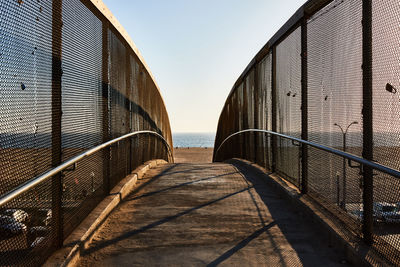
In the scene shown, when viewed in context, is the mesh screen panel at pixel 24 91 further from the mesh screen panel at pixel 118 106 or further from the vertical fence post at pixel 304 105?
the vertical fence post at pixel 304 105

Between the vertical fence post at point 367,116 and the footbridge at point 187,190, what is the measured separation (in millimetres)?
11

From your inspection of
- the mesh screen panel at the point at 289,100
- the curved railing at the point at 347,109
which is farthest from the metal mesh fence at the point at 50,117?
the mesh screen panel at the point at 289,100

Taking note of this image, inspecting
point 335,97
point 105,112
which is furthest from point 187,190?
point 335,97

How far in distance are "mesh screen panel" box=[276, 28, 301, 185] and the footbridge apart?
0.17 ft

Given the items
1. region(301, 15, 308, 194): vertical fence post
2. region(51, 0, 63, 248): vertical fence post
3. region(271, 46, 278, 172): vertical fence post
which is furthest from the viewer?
region(271, 46, 278, 172): vertical fence post

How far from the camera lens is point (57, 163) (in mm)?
2725

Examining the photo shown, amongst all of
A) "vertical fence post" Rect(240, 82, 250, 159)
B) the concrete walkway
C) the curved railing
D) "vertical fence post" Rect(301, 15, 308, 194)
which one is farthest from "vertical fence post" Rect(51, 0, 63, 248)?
"vertical fence post" Rect(240, 82, 250, 159)

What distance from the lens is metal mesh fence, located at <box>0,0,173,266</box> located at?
1.97 m

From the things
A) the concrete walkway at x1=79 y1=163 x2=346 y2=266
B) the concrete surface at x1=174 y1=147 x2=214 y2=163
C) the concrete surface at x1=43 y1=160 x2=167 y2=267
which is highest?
the concrete surface at x1=43 y1=160 x2=167 y2=267

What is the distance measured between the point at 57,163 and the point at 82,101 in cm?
91

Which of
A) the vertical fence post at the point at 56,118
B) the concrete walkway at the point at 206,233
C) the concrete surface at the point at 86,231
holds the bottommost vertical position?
the concrete walkway at the point at 206,233

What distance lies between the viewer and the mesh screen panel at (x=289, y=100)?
15.7 ft

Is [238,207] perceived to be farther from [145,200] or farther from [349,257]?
[349,257]

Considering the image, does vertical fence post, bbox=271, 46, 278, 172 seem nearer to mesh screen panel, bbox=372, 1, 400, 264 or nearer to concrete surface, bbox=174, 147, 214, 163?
mesh screen panel, bbox=372, 1, 400, 264
